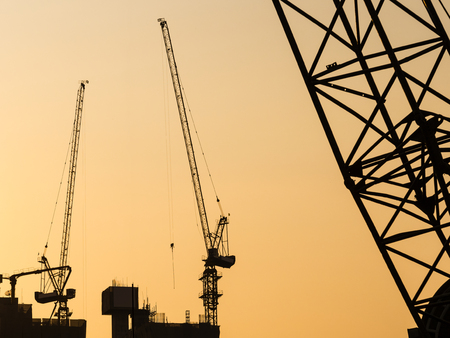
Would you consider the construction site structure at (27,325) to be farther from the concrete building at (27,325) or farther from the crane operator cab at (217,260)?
the crane operator cab at (217,260)

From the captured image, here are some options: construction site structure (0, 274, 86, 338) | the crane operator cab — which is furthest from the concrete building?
the crane operator cab

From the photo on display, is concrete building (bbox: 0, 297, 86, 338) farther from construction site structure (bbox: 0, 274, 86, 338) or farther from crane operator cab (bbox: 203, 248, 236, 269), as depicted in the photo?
crane operator cab (bbox: 203, 248, 236, 269)

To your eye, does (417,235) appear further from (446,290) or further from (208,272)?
(208,272)

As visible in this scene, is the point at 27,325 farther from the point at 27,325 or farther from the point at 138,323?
the point at 138,323

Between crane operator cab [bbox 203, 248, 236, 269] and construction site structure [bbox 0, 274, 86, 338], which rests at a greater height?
crane operator cab [bbox 203, 248, 236, 269]

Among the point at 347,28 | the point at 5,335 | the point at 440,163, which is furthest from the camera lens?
the point at 5,335

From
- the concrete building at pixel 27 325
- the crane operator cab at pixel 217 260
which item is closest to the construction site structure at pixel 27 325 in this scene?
the concrete building at pixel 27 325

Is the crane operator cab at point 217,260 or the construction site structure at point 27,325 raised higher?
the crane operator cab at point 217,260

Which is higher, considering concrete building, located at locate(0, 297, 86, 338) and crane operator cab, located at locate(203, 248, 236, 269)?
crane operator cab, located at locate(203, 248, 236, 269)

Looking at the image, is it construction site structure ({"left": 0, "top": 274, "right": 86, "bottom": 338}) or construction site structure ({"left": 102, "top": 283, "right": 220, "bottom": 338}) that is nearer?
construction site structure ({"left": 0, "top": 274, "right": 86, "bottom": 338})

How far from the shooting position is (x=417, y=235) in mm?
29062

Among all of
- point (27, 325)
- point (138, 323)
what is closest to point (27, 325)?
point (27, 325)

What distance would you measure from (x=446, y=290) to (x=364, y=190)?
4.41 meters

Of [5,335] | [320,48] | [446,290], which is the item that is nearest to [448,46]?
[320,48]
